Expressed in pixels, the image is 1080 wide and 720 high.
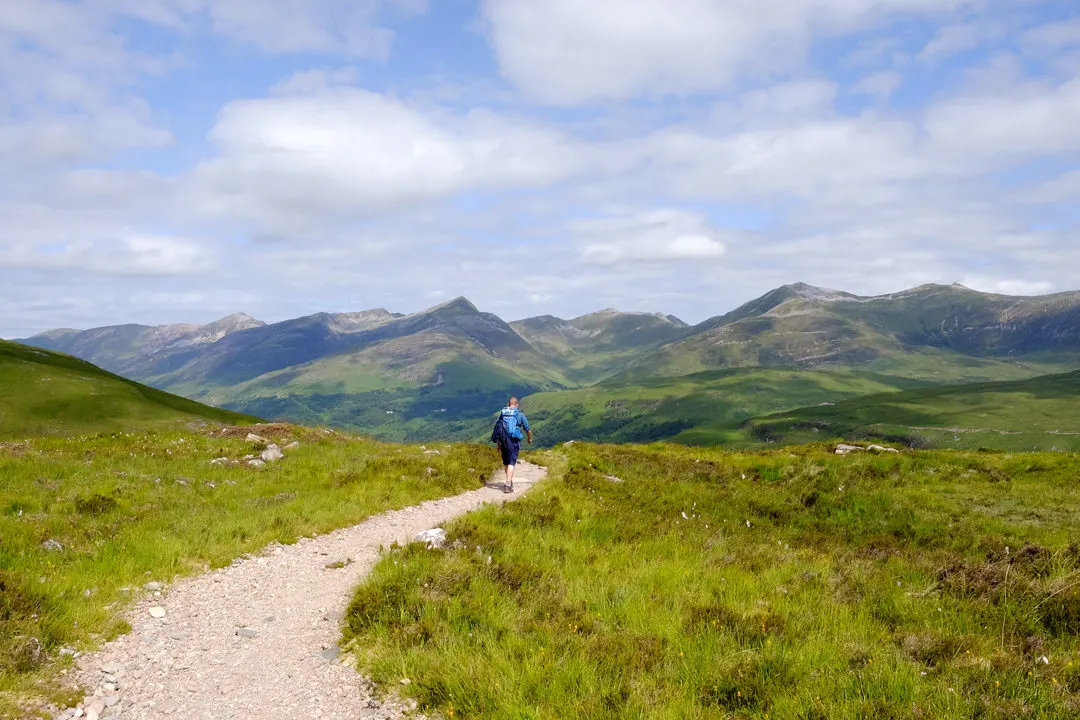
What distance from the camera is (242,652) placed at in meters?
9.03

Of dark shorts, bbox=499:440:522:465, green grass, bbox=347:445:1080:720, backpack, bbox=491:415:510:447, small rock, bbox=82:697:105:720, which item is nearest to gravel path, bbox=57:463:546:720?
small rock, bbox=82:697:105:720

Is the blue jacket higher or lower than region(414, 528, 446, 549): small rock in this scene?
higher

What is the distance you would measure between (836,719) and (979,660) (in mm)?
2548

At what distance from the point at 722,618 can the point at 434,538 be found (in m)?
6.72

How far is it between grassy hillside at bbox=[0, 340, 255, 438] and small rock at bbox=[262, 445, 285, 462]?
60.4m

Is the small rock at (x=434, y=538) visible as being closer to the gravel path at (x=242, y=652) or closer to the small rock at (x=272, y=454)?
the gravel path at (x=242, y=652)

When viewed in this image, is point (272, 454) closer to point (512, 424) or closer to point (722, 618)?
point (512, 424)

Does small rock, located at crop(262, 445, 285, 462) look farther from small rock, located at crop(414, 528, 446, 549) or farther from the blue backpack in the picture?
small rock, located at crop(414, 528, 446, 549)

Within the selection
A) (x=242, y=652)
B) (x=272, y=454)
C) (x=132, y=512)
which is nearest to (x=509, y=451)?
(x=272, y=454)

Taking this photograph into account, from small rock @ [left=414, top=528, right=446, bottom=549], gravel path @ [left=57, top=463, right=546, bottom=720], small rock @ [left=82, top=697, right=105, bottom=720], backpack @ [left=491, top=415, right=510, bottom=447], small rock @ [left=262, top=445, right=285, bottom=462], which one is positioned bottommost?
gravel path @ [left=57, top=463, right=546, bottom=720]

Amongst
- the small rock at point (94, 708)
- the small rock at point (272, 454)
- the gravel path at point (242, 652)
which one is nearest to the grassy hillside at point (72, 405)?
the small rock at point (272, 454)

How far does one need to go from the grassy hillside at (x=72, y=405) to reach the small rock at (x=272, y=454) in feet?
198

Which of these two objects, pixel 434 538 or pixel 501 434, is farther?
pixel 501 434

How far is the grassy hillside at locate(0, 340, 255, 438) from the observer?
75375 mm
